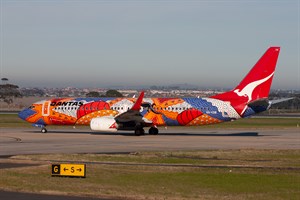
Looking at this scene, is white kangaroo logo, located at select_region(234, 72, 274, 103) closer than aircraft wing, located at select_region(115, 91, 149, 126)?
No

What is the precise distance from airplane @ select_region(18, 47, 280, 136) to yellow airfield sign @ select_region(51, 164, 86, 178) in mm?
26689

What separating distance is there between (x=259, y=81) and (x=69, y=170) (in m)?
30.7

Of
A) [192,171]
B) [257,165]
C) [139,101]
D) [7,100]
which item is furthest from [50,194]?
[7,100]

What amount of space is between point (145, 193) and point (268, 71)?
3326 cm

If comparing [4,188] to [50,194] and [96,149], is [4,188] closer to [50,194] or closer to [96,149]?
[50,194]

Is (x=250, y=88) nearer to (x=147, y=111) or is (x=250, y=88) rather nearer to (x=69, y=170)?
(x=147, y=111)

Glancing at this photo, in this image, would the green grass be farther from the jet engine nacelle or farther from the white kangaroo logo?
the jet engine nacelle

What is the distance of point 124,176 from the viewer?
78.4ft

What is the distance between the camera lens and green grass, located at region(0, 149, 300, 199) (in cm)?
1994

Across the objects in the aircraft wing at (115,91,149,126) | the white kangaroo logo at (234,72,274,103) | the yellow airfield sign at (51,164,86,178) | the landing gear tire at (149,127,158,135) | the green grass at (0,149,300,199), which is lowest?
the landing gear tire at (149,127,158,135)

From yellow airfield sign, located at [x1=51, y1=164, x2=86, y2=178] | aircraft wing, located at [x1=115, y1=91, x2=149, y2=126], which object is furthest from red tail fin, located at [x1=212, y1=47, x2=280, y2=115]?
yellow airfield sign, located at [x1=51, y1=164, x2=86, y2=178]

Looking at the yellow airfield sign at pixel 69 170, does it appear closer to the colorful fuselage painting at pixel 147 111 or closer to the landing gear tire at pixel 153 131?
the colorful fuselage painting at pixel 147 111

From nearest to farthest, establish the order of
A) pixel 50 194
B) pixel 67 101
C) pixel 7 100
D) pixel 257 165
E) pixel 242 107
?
1. pixel 50 194
2. pixel 257 165
3. pixel 242 107
4. pixel 67 101
5. pixel 7 100

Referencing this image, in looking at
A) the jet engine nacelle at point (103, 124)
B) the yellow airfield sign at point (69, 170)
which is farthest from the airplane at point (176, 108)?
the yellow airfield sign at point (69, 170)
